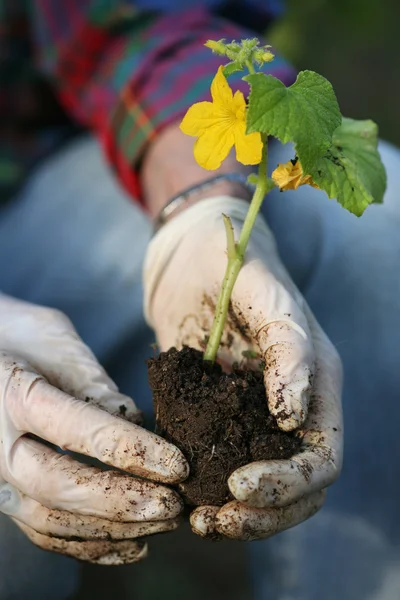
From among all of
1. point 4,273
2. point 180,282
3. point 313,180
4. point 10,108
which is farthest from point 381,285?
point 10,108

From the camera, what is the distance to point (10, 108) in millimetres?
2449

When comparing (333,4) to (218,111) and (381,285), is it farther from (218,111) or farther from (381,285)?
(218,111)

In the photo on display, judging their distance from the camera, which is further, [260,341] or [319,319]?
[319,319]

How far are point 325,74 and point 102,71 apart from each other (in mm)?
2409

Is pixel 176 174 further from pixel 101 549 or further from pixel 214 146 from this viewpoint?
pixel 101 549

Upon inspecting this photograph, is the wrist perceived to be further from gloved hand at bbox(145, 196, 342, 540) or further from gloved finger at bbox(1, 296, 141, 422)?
gloved finger at bbox(1, 296, 141, 422)

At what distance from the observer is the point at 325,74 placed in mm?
4418

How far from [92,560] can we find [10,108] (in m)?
1.59

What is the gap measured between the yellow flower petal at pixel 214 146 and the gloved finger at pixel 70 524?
642 mm

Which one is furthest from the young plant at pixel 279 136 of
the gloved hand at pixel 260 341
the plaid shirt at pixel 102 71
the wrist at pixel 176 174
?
the plaid shirt at pixel 102 71

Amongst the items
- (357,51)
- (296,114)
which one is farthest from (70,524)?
(357,51)

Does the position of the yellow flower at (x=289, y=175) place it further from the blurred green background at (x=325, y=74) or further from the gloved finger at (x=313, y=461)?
the blurred green background at (x=325, y=74)

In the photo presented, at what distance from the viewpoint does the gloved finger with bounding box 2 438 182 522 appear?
4.14 ft

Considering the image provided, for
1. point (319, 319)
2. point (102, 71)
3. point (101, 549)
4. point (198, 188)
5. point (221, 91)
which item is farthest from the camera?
point (102, 71)
